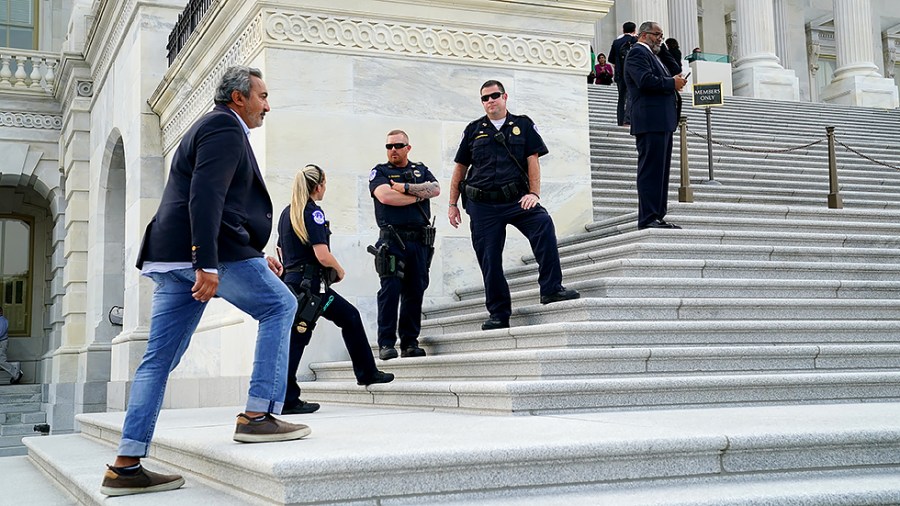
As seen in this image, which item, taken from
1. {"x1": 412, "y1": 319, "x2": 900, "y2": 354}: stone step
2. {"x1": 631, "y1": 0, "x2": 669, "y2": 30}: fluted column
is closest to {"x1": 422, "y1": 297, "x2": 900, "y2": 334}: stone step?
{"x1": 412, "y1": 319, "x2": 900, "y2": 354}: stone step

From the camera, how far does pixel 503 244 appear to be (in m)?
7.55

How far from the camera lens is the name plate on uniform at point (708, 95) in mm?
13367

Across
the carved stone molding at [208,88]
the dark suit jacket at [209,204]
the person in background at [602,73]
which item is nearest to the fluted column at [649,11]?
the person in background at [602,73]

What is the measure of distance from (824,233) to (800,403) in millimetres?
3687

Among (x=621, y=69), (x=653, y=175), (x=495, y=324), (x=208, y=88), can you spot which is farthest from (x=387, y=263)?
(x=621, y=69)

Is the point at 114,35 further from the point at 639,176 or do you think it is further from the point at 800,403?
the point at 800,403

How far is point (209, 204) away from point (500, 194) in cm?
355

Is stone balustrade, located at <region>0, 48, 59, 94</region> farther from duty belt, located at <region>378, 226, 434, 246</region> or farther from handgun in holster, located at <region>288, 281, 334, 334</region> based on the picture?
handgun in holster, located at <region>288, 281, 334, 334</region>

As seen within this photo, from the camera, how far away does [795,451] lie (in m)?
4.34

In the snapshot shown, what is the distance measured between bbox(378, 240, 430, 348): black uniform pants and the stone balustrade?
54.9ft

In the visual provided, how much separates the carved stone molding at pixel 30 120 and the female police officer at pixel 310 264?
17.0 meters

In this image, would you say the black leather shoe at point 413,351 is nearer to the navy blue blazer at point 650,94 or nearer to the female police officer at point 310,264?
the female police officer at point 310,264

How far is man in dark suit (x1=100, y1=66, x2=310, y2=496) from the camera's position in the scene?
4.44 meters

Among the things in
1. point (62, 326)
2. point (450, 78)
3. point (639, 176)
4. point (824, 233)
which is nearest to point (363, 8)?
point (450, 78)
